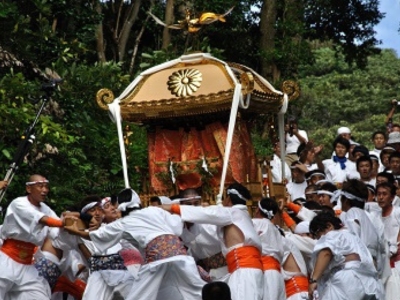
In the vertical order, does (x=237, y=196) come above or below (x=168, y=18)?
below

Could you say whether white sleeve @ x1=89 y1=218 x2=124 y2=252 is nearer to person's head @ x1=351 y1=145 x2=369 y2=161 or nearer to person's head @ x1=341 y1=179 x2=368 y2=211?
person's head @ x1=341 y1=179 x2=368 y2=211

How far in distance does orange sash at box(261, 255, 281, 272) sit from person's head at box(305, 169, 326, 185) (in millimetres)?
3451

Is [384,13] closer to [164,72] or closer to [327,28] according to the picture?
[327,28]

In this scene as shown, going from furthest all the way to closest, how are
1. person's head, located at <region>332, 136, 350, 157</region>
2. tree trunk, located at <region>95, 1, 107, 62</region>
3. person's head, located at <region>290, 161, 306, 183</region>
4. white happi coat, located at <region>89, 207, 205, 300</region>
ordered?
tree trunk, located at <region>95, 1, 107, 62</region> → person's head, located at <region>332, 136, 350, 157</region> → person's head, located at <region>290, 161, 306, 183</region> → white happi coat, located at <region>89, 207, 205, 300</region>

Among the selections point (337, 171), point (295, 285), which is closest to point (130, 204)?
point (295, 285)

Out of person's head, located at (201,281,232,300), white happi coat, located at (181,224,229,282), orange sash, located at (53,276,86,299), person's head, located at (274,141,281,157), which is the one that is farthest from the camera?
person's head, located at (274,141,281,157)

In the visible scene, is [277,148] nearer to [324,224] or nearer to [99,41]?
[324,224]

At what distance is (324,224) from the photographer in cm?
1279

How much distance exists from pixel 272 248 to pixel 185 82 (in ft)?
13.3

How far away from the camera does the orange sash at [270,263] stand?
13656mm

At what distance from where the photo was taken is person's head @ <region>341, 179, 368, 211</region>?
46.2 feet

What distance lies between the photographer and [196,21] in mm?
17703

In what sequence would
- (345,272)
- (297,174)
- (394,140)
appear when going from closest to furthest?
(345,272)
(297,174)
(394,140)

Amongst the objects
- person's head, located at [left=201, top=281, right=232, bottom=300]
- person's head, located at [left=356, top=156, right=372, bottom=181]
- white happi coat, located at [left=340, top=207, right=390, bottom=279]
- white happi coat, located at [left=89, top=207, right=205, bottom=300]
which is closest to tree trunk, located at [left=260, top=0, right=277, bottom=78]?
person's head, located at [left=356, top=156, right=372, bottom=181]
